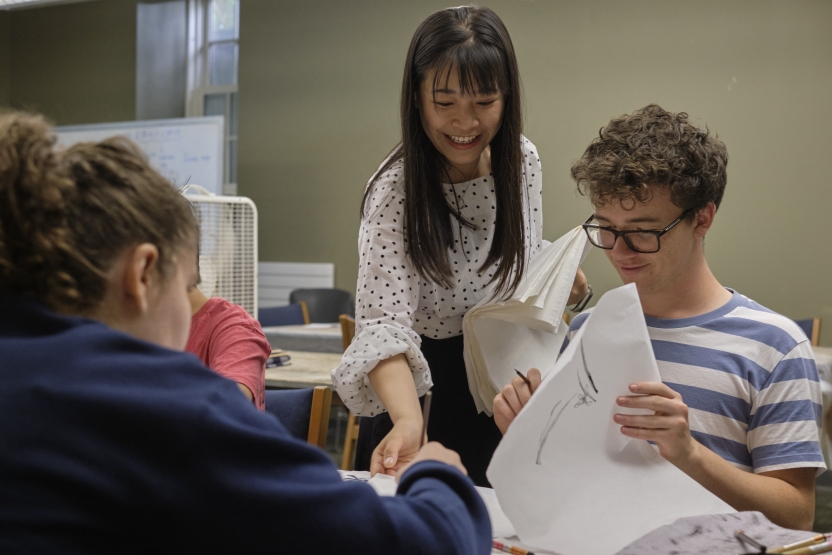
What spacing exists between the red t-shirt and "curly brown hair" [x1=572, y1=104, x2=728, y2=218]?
0.75 m

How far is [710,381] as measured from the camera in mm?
1188

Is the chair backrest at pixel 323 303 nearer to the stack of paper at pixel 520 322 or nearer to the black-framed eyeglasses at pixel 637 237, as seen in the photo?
the stack of paper at pixel 520 322

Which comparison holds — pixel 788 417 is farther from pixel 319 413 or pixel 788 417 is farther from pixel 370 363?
pixel 319 413

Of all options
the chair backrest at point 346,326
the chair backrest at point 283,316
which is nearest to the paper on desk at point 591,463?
the chair backrest at point 346,326

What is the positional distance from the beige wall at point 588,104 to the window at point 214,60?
0.49 m

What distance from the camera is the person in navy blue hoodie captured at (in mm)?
540

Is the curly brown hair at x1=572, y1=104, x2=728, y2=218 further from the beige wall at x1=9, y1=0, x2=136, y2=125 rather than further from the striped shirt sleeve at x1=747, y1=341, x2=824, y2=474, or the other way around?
the beige wall at x1=9, y1=0, x2=136, y2=125

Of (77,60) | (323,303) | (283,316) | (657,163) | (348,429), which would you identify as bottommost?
(348,429)

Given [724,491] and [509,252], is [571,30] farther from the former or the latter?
[724,491]

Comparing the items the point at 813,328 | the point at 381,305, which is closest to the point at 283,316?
the point at 813,328

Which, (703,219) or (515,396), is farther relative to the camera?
(703,219)

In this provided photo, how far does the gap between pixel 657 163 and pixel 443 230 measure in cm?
39

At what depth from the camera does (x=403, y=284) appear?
1333 mm

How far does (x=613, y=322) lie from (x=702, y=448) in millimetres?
246
